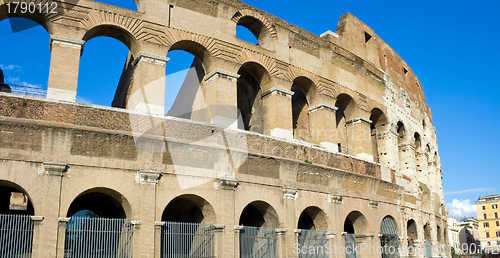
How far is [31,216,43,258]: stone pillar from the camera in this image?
29.8ft

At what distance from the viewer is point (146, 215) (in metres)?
10.2

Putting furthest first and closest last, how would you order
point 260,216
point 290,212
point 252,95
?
1. point 252,95
2. point 260,216
3. point 290,212

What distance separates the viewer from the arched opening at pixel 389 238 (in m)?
15.8

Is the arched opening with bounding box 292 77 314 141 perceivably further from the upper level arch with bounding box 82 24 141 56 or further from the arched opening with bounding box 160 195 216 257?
the upper level arch with bounding box 82 24 141 56

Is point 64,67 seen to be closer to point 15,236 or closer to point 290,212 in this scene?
point 15,236

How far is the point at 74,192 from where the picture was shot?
9.73 meters

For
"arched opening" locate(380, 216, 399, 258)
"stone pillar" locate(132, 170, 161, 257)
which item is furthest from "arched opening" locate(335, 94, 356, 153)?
"stone pillar" locate(132, 170, 161, 257)

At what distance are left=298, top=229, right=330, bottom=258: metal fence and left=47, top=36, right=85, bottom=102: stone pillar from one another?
693 cm

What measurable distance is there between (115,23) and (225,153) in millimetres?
4133

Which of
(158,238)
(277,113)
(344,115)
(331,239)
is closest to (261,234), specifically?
(331,239)

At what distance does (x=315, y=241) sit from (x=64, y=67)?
802 centimetres

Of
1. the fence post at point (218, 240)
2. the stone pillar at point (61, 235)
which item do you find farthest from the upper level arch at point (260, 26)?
the stone pillar at point (61, 235)

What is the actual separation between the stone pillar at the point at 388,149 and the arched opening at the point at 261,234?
674cm

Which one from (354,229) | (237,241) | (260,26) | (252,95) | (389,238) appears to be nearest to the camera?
(237,241)
